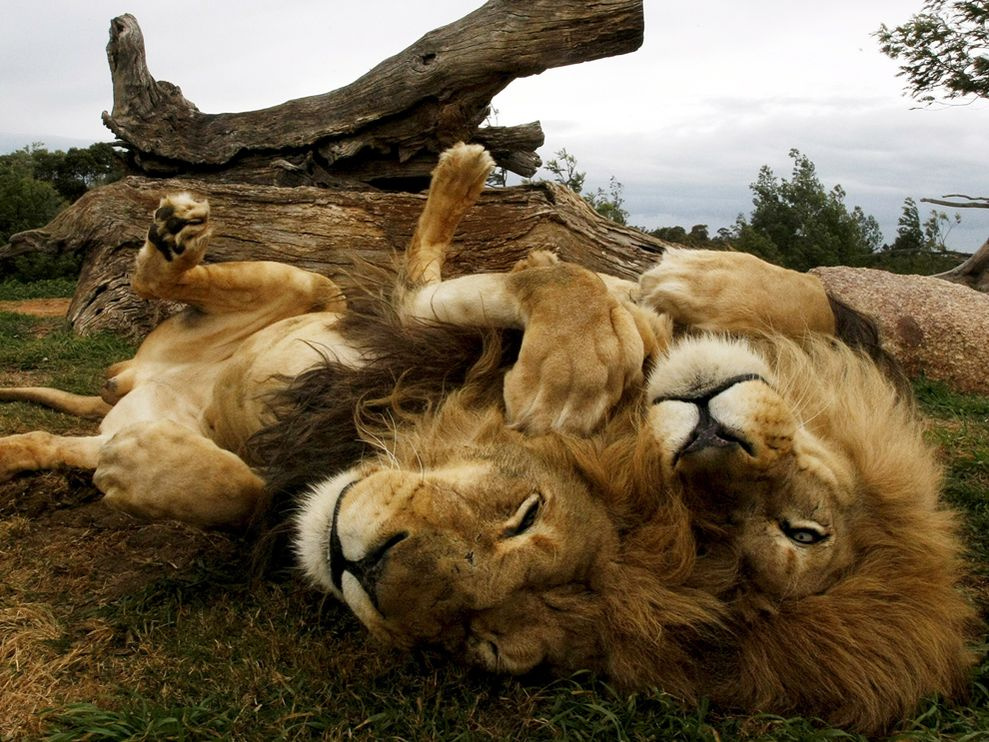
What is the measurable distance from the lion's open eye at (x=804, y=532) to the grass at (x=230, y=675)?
0.35 metres

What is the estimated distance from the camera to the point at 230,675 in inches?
75.2

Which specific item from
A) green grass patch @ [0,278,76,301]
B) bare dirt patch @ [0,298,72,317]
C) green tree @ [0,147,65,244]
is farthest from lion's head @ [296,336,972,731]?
green tree @ [0,147,65,244]

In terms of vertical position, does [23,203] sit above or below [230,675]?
below

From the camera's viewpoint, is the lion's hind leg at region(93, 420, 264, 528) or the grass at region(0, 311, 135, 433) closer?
the lion's hind leg at region(93, 420, 264, 528)

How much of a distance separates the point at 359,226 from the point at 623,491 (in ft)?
12.0

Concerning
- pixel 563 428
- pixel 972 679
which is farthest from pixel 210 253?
pixel 972 679

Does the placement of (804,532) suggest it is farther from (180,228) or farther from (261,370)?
(180,228)

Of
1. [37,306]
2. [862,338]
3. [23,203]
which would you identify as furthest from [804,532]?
[23,203]

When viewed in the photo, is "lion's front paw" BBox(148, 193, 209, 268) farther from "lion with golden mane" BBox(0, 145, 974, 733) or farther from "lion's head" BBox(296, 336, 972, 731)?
"lion's head" BBox(296, 336, 972, 731)

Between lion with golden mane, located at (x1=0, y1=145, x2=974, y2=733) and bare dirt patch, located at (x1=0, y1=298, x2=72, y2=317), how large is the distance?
8508 mm

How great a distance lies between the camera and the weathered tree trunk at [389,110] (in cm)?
580

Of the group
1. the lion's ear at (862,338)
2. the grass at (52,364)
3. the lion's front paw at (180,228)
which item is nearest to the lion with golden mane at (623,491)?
the lion's ear at (862,338)

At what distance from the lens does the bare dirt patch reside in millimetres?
10167

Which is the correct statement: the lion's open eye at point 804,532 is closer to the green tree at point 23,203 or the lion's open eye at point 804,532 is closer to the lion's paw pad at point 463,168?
the lion's paw pad at point 463,168
